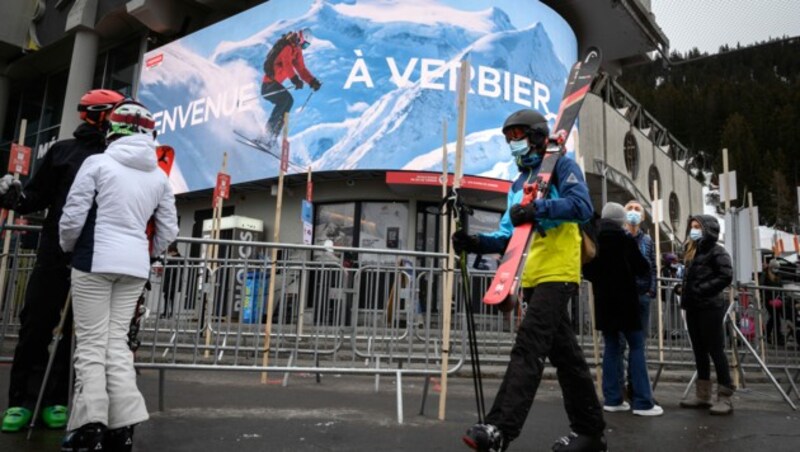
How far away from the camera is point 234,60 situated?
18172 mm

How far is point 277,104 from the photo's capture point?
16656 mm

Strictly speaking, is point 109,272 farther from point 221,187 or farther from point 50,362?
point 221,187

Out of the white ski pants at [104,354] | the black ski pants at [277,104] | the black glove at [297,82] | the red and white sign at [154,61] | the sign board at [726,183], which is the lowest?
the white ski pants at [104,354]

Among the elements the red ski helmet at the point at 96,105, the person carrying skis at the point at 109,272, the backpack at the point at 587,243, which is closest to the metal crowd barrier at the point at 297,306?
the red ski helmet at the point at 96,105

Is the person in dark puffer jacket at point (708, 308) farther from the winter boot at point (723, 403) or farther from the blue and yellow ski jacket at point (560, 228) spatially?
the blue and yellow ski jacket at point (560, 228)

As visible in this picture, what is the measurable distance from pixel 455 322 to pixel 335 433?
226 centimetres

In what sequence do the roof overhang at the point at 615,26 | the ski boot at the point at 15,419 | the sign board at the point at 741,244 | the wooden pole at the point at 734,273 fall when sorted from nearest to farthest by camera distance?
1. the ski boot at the point at 15,419
2. the wooden pole at the point at 734,273
3. the sign board at the point at 741,244
4. the roof overhang at the point at 615,26

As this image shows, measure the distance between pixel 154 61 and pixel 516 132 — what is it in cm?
2003

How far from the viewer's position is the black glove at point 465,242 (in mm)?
3744

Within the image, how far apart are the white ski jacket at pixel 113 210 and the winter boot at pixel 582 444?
104 inches

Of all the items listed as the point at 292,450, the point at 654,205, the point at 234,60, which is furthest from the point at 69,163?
the point at 234,60

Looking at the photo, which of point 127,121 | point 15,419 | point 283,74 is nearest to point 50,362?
point 15,419

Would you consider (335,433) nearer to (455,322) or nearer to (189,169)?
(455,322)

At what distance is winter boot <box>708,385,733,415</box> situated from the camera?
5.62m
